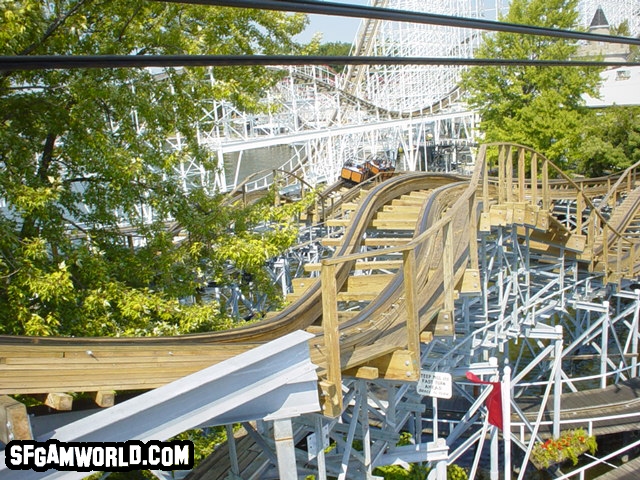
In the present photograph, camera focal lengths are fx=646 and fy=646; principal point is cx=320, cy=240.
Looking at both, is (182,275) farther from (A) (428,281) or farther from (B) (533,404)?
(B) (533,404)

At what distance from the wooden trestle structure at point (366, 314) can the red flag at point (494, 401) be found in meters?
1.25

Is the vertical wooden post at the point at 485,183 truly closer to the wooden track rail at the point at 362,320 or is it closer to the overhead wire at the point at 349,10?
the wooden track rail at the point at 362,320

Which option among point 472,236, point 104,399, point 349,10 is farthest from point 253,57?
point 472,236

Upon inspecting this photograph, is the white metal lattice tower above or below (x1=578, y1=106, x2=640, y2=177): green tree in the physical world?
above

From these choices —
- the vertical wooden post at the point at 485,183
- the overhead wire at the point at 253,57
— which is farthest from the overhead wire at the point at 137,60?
the vertical wooden post at the point at 485,183

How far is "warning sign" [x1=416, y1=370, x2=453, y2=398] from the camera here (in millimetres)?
5135

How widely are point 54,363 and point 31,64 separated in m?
1.48

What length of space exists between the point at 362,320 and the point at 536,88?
1932cm

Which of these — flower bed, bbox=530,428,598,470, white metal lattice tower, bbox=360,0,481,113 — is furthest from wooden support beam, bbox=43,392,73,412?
white metal lattice tower, bbox=360,0,481,113

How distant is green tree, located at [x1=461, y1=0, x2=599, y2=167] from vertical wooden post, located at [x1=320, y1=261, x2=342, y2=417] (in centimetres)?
1913

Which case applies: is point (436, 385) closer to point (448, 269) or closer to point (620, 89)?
point (448, 269)

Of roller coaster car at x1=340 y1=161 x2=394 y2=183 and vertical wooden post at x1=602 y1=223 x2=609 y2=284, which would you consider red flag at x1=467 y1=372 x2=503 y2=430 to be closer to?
vertical wooden post at x1=602 y1=223 x2=609 y2=284

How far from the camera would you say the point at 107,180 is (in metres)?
6.29

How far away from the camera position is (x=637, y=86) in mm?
31609
